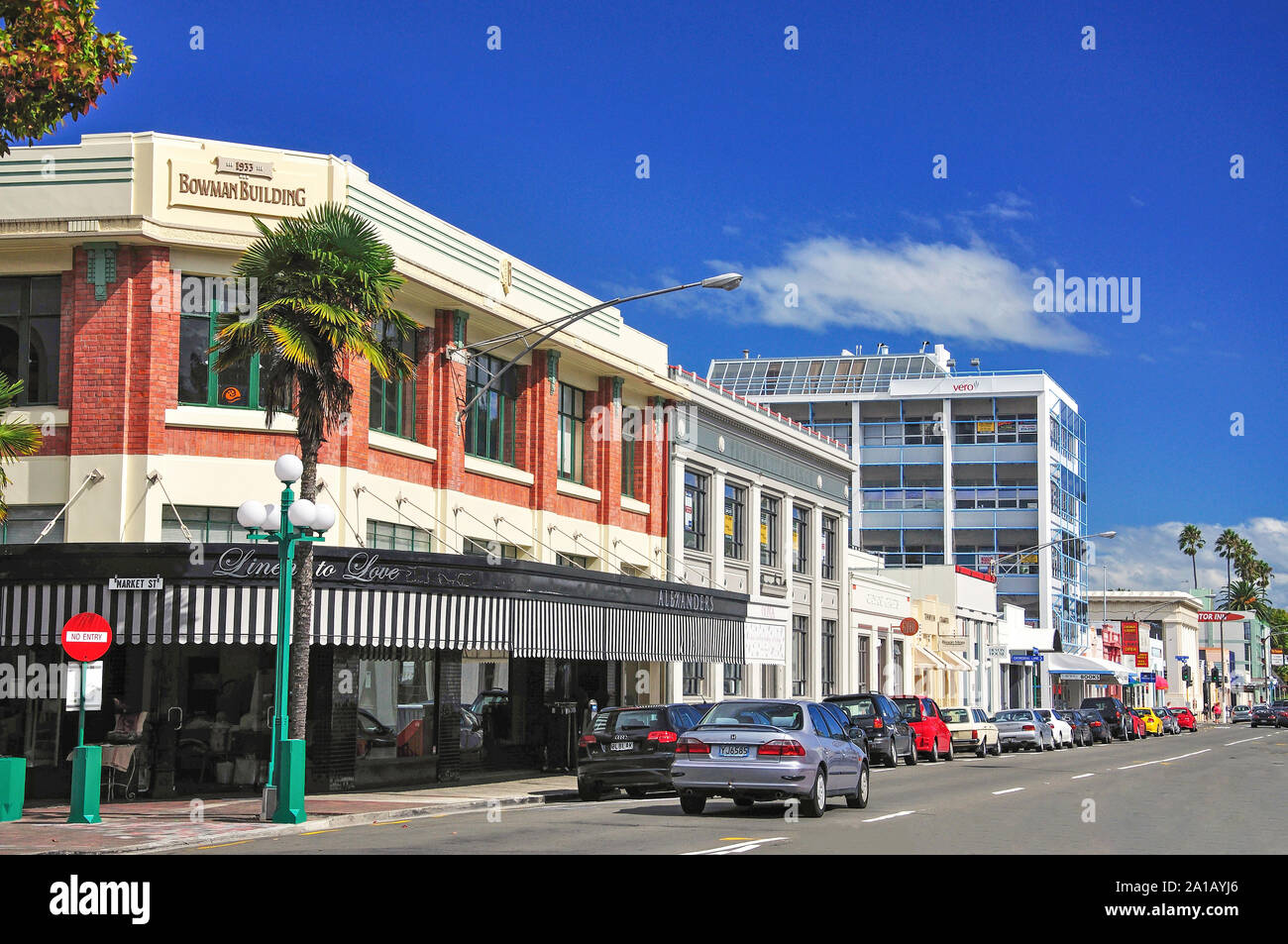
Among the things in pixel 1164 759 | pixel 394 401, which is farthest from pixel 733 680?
pixel 394 401

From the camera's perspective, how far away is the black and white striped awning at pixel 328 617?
2206 cm

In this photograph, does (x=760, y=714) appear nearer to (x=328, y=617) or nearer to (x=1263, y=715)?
(x=328, y=617)

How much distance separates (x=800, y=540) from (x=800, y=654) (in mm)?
3637

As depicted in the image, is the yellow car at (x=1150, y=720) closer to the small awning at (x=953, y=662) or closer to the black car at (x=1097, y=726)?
the black car at (x=1097, y=726)

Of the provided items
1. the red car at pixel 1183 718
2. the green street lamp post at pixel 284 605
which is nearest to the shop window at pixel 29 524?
the green street lamp post at pixel 284 605

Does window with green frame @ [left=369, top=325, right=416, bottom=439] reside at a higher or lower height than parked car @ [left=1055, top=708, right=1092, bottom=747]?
higher

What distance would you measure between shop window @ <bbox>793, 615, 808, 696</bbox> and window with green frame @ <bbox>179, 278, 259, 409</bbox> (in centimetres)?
2536

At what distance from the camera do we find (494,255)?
29.8 m

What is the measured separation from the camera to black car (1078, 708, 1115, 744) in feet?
193

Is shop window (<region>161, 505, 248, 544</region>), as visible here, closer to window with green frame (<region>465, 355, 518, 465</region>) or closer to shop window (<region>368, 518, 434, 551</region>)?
shop window (<region>368, 518, 434, 551</region>)

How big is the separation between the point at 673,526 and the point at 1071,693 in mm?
66501

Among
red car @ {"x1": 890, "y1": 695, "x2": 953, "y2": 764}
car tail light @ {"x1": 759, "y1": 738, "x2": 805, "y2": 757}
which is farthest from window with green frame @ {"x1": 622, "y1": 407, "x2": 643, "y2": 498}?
car tail light @ {"x1": 759, "y1": 738, "x2": 805, "y2": 757}

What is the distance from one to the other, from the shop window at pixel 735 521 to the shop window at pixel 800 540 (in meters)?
4.16
